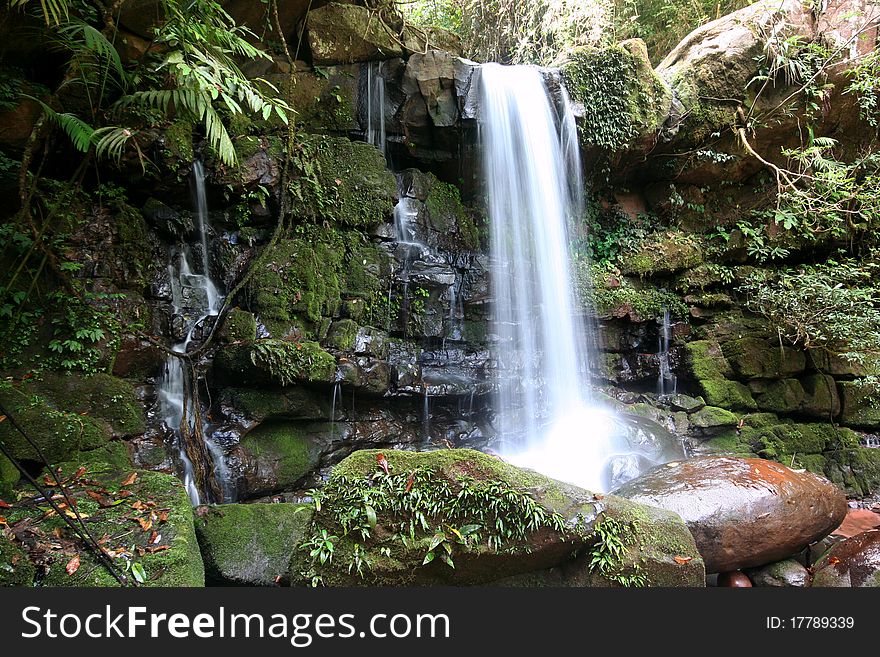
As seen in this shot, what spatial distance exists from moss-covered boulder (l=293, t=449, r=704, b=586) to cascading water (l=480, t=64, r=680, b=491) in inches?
164

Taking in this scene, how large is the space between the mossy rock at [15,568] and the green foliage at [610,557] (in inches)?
126

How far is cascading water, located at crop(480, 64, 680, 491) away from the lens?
7.65 m

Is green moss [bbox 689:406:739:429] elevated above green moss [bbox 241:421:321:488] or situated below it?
below

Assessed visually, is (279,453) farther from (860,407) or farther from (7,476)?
(860,407)

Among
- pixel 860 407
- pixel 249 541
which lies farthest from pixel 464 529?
pixel 860 407

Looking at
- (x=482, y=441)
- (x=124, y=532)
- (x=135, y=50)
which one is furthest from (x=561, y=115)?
(x=124, y=532)

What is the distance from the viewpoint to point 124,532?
128 inches

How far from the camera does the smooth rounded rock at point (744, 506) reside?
4.31 meters

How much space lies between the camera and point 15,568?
2.76m

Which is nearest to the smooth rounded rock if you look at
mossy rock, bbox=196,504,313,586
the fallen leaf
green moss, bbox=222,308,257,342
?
mossy rock, bbox=196,504,313,586

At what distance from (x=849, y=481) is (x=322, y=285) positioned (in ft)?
27.7

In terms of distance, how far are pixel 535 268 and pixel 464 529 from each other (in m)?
6.31

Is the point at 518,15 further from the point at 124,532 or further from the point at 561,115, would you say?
the point at 124,532

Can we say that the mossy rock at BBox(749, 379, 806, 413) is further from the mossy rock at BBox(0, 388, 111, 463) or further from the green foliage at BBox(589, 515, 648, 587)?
the mossy rock at BBox(0, 388, 111, 463)
